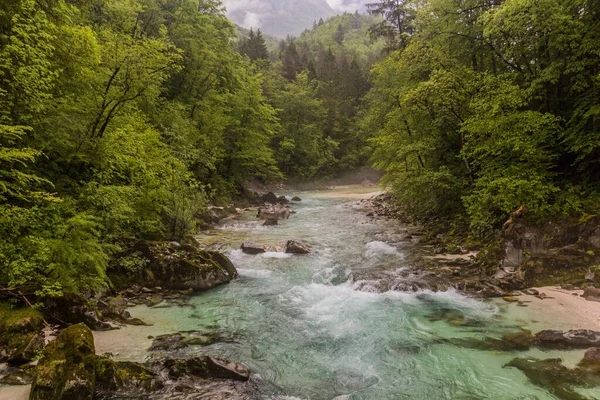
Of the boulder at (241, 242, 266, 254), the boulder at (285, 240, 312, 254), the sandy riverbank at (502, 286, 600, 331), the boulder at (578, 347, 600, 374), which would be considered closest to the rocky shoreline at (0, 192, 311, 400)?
the boulder at (578, 347, 600, 374)

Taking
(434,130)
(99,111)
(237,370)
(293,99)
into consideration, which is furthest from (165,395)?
(293,99)

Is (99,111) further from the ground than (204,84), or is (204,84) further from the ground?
(204,84)

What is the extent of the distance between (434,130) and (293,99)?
37.3 meters

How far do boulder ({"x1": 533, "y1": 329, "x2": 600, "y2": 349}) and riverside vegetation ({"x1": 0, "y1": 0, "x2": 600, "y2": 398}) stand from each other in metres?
0.90

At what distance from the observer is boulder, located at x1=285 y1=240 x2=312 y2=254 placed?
15961mm

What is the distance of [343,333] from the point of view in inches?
336

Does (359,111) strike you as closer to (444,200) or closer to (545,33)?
(444,200)

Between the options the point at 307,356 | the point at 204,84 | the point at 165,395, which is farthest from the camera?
the point at 204,84

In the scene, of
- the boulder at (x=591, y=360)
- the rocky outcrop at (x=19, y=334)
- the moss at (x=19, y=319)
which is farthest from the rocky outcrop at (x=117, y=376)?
the boulder at (x=591, y=360)

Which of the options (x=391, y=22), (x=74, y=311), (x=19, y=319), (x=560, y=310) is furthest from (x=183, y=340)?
(x=391, y=22)

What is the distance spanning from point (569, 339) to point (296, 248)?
35.3ft

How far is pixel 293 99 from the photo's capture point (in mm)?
53000

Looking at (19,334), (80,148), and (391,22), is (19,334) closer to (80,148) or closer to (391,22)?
(80,148)

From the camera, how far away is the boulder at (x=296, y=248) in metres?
16.0
